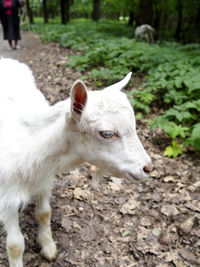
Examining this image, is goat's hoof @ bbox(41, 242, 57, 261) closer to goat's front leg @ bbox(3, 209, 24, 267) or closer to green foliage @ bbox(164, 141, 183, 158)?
goat's front leg @ bbox(3, 209, 24, 267)

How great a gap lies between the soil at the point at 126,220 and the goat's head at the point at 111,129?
4.67ft

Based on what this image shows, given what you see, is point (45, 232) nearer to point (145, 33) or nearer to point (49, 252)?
point (49, 252)

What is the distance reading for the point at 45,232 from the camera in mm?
2529

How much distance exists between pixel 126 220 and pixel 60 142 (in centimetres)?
172

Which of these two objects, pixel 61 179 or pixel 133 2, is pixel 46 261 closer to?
pixel 61 179

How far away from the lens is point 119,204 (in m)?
3.20

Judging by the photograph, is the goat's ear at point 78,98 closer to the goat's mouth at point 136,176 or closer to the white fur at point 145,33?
the goat's mouth at point 136,176

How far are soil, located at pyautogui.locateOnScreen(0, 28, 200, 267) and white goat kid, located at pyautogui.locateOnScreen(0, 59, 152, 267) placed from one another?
0.69 meters

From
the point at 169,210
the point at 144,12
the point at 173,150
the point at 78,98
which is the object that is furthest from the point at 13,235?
the point at 144,12

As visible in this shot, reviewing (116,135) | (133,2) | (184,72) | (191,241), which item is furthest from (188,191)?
(133,2)

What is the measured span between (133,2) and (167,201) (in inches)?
655

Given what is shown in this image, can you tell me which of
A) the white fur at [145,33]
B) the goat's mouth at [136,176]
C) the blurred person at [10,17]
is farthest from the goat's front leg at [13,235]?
the white fur at [145,33]

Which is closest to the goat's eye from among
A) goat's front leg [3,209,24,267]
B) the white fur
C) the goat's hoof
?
goat's front leg [3,209,24,267]

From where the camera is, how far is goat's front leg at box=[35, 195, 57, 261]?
2.47 m
